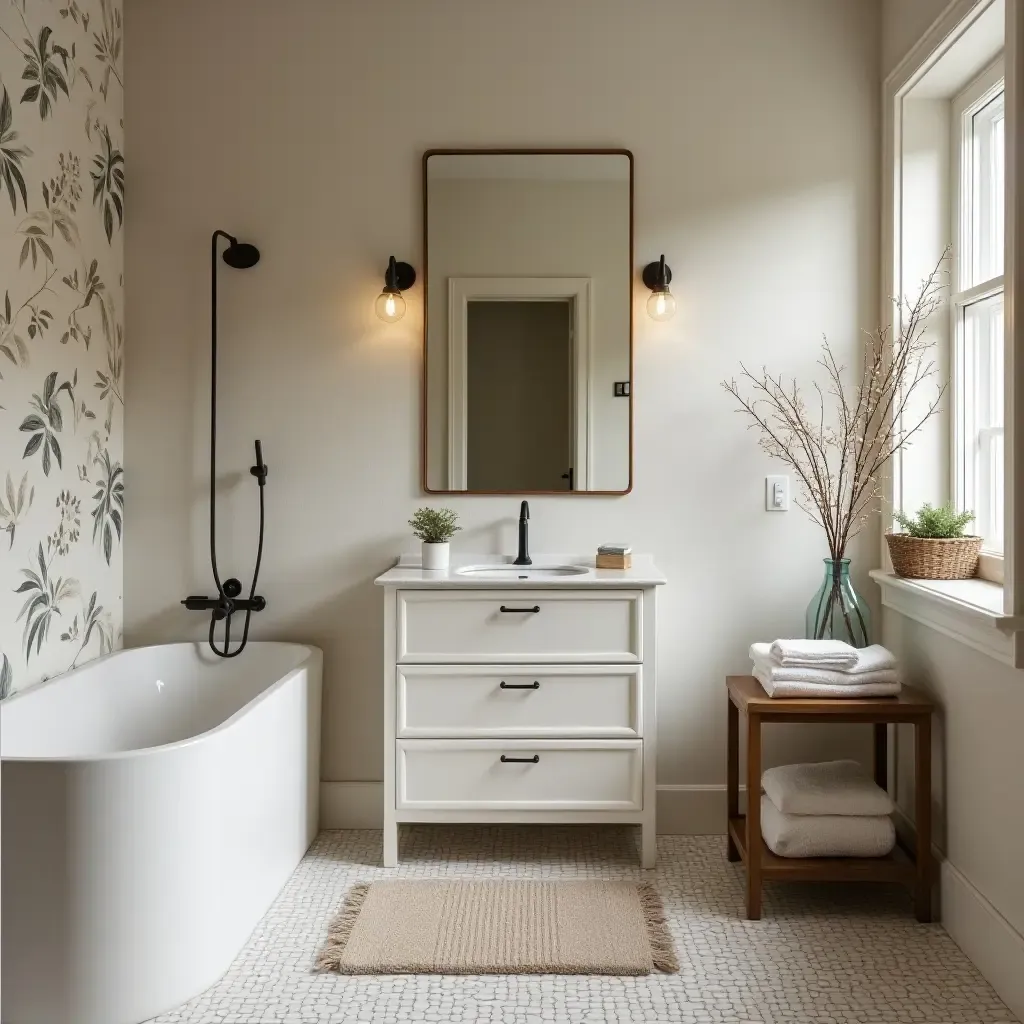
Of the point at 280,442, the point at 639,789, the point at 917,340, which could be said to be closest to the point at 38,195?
the point at 280,442

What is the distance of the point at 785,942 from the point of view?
7.08 ft

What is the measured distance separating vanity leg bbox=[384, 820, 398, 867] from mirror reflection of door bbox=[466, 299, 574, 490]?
1.04 metres

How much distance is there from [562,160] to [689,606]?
141 centimetres

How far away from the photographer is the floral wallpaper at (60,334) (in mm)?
2246

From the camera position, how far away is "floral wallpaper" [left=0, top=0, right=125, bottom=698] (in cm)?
225

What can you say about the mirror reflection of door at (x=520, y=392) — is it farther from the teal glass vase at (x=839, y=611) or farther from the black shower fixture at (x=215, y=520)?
the teal glass vase at (x=839, y=611)

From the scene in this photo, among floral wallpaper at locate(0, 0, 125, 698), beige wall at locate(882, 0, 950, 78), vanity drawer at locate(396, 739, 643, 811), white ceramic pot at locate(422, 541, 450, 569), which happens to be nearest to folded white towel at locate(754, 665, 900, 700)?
vanity drawer at locate(396, 739, 643, 811)

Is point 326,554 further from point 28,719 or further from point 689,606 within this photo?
point 689,606

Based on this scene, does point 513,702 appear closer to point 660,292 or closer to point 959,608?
point 959,608

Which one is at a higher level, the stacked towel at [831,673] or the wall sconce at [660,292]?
the wall sconce at [660,292]

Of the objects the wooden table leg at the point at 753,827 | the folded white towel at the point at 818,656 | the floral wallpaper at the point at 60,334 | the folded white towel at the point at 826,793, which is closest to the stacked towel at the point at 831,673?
the folded white towel at the point at 818,656

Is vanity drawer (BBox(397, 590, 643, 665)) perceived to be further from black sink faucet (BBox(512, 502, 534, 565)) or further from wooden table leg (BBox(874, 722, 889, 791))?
wooden table leg (BBox(874, 722, 889, 791))

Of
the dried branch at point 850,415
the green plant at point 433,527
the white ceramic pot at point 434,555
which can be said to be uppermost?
the dried branch at point 850,415

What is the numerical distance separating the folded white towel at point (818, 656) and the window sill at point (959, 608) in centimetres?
23
